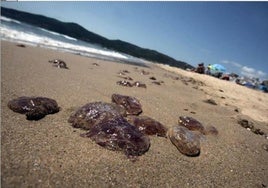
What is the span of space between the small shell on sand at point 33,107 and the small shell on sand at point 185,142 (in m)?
2.22

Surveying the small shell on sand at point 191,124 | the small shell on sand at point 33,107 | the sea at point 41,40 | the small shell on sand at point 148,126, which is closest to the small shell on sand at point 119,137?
the small shell on sand at point 148,126

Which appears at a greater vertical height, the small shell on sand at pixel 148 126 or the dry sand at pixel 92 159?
the small shell on sand at pixel 148 126

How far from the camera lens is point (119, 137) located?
3.44 m

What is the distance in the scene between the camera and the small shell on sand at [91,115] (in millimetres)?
3846

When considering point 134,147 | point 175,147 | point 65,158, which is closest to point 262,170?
point 175,147

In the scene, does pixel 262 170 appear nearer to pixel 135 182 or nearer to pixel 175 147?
pixel 175 147

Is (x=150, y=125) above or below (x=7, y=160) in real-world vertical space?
above

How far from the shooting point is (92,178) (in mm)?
2738

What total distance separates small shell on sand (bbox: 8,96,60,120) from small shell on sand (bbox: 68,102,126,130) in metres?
0.44

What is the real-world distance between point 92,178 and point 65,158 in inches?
18.6

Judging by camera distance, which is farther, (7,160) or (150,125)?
(150,125)

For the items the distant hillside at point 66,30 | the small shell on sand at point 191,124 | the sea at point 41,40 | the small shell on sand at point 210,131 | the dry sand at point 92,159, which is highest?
the small shell on sand at point 191,124

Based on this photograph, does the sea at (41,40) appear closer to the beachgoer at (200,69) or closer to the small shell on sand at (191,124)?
the beachgoer at (200,69)

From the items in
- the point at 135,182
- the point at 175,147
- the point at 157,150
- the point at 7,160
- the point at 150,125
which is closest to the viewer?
the point at 7,160
